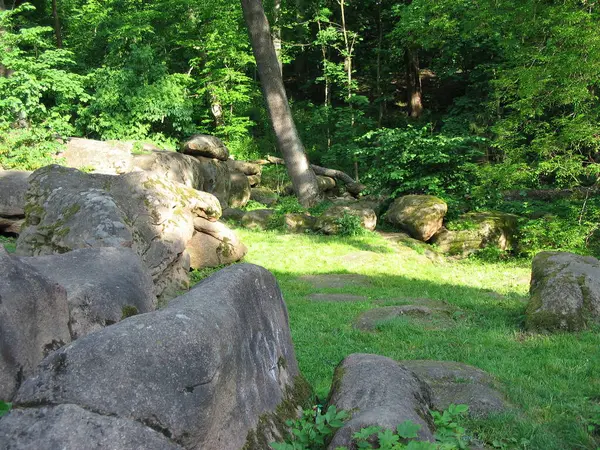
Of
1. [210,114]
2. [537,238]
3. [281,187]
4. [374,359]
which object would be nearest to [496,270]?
[537,238]

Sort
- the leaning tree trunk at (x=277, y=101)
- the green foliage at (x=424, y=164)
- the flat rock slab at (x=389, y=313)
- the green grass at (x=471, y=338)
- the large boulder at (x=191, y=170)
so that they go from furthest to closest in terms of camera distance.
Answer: the leaning tree trunk at (x=277, y=101) < the large boulder at (x=191, y=170) < the green foliage at (x=424, y=164) < the flat rock slab at (x=389, y=313) < the green grass at (x=471, y=338)

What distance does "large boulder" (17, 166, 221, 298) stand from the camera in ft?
27.9

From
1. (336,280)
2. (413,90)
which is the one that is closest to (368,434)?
(336,280)

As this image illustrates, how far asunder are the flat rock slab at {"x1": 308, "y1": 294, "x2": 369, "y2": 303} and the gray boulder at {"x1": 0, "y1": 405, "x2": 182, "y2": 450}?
6953 mm

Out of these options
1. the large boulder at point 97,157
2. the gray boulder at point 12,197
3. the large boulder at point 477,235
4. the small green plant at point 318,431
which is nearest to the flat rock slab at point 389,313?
the small green plant at point 318,431

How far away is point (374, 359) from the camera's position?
421 cm

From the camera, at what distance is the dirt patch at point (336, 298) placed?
930 cm

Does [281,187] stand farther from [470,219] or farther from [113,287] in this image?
[113,287]

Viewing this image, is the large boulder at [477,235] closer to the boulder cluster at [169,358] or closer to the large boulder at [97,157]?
the boulder cluster at [169,358]

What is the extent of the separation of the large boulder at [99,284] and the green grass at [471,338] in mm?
1645

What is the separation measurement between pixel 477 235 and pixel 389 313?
750cm

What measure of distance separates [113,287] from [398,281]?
752cm

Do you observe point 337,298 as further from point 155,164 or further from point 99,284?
point 155,164

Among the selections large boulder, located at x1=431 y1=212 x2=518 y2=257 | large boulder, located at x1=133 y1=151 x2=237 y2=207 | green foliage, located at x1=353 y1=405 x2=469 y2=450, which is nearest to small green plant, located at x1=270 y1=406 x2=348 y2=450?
green foliage, located at x1=353 y1=405 x2=469 y2=450
